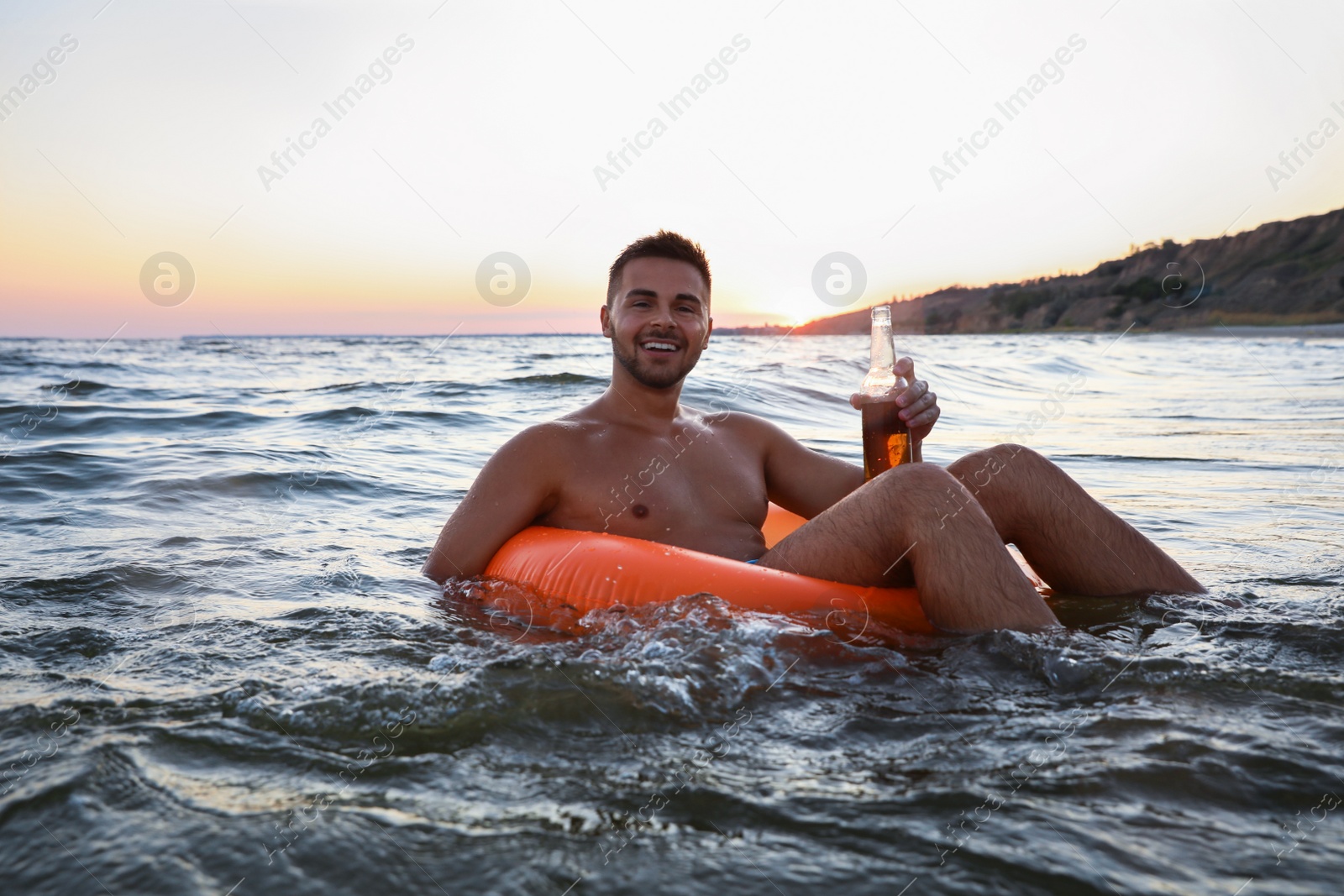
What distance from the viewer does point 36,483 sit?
5.33 m

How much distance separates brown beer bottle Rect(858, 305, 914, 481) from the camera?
3037 millimetres

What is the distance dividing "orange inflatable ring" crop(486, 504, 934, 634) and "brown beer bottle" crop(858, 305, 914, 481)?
0.64 m

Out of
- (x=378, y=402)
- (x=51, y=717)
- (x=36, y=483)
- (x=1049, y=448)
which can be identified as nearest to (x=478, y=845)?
(x=51, y=717)

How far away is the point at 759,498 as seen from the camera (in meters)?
3.69

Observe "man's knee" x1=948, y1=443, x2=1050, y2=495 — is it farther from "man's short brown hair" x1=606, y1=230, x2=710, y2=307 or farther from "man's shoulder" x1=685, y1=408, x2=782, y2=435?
"man's short brown hair" x1=606, y1=230, x2=710, y2=307

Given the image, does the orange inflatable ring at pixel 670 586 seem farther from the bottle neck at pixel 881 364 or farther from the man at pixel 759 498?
the bottle neck at pixel 881 364

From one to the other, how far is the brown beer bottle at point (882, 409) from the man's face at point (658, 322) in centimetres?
80

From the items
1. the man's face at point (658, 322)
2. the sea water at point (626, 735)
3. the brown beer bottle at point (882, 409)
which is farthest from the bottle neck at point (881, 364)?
the sea water at point (626, 735)

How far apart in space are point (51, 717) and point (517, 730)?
1088mm

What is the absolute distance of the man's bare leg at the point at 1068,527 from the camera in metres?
2.95

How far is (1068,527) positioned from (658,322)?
170 cm

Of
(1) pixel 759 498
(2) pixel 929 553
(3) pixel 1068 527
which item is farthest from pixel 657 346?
(3) pixel 1068 527

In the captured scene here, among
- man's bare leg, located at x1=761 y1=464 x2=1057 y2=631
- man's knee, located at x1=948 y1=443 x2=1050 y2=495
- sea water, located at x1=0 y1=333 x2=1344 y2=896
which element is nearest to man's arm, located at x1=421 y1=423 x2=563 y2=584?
sea water, located at x1=0 y1=333 x2=1344 y2=896

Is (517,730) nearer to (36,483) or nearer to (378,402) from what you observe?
(36,483)
